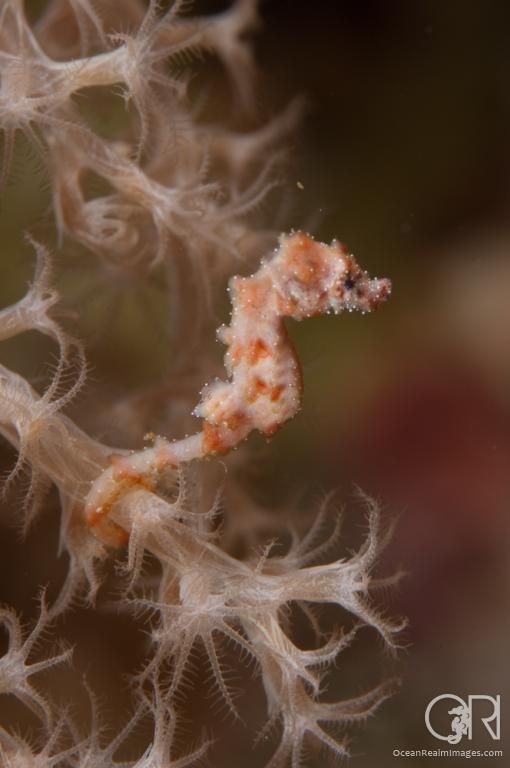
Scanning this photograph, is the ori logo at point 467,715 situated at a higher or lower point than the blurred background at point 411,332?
lower

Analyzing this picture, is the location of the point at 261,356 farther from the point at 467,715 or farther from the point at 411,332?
the point at 467,715

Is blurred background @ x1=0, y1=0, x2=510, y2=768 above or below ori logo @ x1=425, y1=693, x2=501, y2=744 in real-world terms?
above

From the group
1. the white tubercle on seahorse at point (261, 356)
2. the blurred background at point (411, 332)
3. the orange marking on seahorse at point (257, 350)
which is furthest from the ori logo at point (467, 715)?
the orange marking on seahorse at point (257, 350)

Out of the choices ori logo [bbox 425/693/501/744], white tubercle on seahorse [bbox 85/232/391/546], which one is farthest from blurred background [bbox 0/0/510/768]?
white tubercle on seahorse [bbox 85/232/391/546]

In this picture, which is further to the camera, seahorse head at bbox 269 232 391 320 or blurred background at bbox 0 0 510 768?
blurred background at bbox 0 0 510 768

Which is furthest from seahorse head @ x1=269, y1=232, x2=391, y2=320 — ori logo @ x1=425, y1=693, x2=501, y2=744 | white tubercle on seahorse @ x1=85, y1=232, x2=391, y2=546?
ori logo @ x1=425, y1=693, x2=501, y2=744

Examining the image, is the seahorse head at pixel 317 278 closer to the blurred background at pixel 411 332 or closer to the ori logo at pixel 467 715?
the blurred background at pixel 411 332

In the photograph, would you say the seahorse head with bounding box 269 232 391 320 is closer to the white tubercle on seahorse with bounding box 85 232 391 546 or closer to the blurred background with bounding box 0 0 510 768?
the white tubercle on seahorse with bounding box 85 232 391 546
